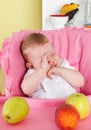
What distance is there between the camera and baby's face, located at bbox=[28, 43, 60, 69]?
1240mm

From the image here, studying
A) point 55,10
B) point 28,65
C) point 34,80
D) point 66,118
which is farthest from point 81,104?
point 55,10

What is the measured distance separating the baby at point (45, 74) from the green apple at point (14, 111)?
32cm

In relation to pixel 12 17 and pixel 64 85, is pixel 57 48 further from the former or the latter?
pixel 12 17

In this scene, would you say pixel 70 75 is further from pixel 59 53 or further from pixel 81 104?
pixel 81 104

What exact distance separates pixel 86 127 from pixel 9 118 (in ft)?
0.70

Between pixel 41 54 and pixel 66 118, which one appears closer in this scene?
pixel 66 118

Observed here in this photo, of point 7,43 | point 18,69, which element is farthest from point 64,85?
point 7,43

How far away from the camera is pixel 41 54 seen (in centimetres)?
125

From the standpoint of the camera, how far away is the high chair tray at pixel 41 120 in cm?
85

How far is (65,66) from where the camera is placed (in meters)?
1.29

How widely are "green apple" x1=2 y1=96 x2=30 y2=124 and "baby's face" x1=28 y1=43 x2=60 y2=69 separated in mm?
391

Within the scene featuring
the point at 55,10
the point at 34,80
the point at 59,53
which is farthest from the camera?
the point at 55,10

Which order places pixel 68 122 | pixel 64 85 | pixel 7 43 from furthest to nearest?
pixel 7 43 → pixel 64 85 → pixel 68 122

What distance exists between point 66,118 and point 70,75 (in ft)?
1.42
